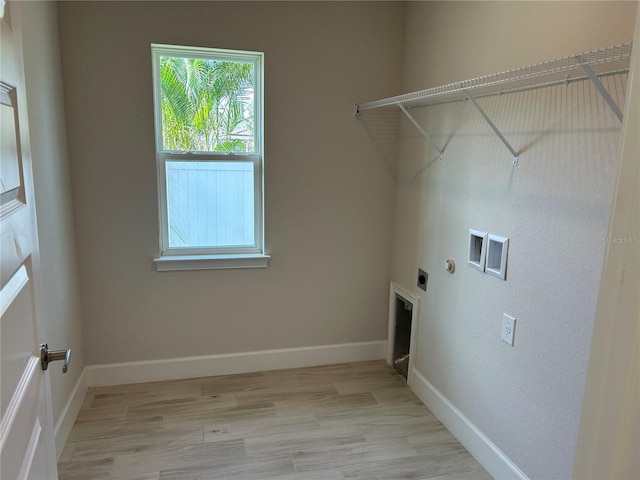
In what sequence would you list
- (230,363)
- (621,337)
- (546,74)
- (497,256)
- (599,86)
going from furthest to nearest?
(230,363) < (497,256) < (546,74) < (599,86) < (621,337)

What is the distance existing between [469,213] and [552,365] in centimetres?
78

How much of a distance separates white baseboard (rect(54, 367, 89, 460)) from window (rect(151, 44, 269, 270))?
0.77 metres

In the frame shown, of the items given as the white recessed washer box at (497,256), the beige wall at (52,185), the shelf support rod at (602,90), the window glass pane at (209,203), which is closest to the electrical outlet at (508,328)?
the white recessed washer box at (497,256)

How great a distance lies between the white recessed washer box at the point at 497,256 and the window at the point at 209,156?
1358 millimetres

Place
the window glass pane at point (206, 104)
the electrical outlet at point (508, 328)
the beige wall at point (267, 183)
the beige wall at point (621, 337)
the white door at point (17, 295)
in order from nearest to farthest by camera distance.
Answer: the beige wall at point (621, 337) < the white door at point (17, 295) < the electrical outlet at point (508, 328) < the beige wall at point (267, 183) < the window glass pane at point (206, 104)

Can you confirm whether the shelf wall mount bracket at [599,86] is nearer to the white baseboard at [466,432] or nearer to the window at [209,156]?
the white baseboard at [466,432]

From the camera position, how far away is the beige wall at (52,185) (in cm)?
195

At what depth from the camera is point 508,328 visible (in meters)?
1.96

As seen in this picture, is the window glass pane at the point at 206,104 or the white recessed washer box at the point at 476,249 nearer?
the white recessed washer box at the point at 476,249

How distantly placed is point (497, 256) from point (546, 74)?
2.70 ft

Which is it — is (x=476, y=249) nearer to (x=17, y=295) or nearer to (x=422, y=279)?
(x=422, y=279)

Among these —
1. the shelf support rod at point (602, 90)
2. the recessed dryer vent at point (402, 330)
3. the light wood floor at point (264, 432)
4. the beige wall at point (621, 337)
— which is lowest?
the light wood floor at point (264, 432)

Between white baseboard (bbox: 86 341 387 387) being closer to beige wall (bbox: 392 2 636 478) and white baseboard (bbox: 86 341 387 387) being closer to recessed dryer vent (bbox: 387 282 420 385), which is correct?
recessed dryer vent (bbox: 387 282 420 385)

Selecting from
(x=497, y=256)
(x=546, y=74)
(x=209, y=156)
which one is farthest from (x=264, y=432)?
(x=546, y=74)
